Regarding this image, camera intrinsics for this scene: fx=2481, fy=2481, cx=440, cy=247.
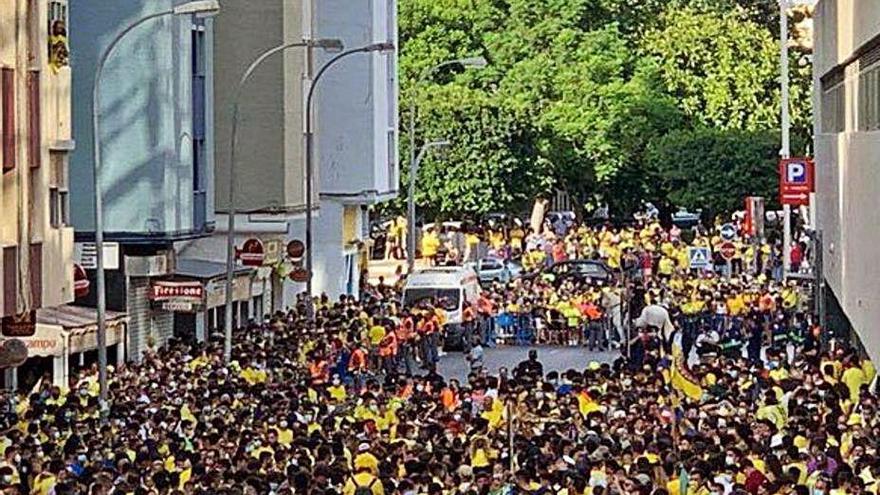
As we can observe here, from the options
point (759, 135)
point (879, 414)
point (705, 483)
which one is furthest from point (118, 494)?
point (759, 135)

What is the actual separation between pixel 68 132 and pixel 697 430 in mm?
12041

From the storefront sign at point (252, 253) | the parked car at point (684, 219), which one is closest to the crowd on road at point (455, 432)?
the storefront sign at point (252, 253)

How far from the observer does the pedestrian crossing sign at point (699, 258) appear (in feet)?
189

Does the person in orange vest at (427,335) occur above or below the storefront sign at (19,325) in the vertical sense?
below

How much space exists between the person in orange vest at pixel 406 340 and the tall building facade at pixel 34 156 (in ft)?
36.1

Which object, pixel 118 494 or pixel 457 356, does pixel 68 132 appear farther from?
pixel 457 356

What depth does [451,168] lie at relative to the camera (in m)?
76.1

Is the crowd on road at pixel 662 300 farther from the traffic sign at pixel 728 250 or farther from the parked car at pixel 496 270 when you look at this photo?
the parked car at pixel 496 270

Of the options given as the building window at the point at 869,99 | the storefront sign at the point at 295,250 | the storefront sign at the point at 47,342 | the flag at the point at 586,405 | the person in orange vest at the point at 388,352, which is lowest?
the person in orange vest at the point at 388,352

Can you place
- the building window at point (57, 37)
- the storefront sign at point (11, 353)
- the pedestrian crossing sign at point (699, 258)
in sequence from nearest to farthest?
the storefront sign at point (11, 353)
the building window at point (57, 37)
the pedestrian crossing sign at point (699, 258)

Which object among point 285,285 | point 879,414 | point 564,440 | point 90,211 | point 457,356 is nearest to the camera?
point 564,440

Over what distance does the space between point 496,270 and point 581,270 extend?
24.3ft

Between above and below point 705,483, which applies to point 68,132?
above

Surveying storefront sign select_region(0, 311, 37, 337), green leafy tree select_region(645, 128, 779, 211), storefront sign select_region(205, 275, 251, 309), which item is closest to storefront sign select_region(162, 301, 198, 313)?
storefront sign select_region(205, 275, 251, 309)
